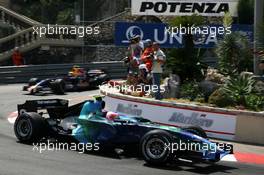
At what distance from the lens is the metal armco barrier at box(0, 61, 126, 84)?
2658 cm

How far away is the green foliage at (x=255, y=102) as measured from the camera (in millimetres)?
14648

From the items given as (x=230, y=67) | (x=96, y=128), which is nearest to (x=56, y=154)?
(x=96, y=128)

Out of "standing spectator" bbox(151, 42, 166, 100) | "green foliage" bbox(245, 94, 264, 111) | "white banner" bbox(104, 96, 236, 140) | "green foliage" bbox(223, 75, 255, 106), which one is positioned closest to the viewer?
"white banner" bbox(104, 96, 236, 140)

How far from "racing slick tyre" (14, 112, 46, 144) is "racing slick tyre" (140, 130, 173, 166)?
254 cm

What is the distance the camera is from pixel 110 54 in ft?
104

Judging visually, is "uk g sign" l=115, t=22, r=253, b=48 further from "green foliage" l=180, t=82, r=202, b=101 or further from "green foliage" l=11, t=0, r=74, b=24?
"green foliage" l=11, t=0, r=74, b=24

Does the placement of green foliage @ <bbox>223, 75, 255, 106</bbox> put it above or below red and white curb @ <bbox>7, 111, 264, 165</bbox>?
above

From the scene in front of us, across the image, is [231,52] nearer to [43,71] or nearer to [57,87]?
[57,87]

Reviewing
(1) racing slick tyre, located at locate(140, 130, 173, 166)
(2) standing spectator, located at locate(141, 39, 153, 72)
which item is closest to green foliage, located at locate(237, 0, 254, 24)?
(2) standing spectator, located at locate(141, 39, 153, 72)

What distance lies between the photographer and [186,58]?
17.0 m

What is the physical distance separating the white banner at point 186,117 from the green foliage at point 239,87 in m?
0.96

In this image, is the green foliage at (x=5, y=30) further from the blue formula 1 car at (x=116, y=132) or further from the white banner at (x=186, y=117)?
the blue formula 1 car at (x=116, y=132)

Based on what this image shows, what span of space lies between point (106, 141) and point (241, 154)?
2.99m

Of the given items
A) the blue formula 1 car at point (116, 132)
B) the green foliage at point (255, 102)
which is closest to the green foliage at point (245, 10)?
the green foliage at point (255, 102)
